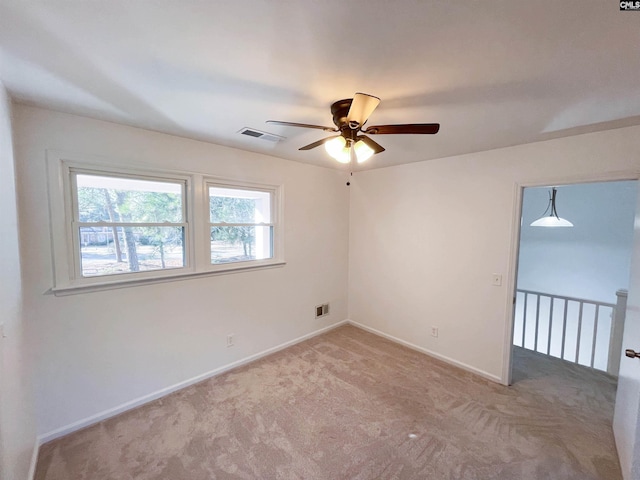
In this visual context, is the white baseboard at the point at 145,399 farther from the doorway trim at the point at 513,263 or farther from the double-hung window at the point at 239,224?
the doorway trim at the point at 513,263

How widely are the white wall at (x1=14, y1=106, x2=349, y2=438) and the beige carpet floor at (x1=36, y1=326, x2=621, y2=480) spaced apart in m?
0.29

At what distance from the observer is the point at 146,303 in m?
2.39

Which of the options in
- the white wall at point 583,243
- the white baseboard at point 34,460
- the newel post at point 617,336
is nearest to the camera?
the white baseboard at point 34,460

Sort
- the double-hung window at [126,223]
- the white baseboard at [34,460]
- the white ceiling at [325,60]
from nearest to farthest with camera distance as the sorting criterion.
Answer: the white ceiling at [325,60] → the white baseboard at [34,460] → the double-hung window at [126,223]

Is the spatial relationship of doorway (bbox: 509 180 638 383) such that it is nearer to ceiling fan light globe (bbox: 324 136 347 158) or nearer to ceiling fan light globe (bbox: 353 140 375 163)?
ceiling fan light globe (bbox: 353 140 375 163)

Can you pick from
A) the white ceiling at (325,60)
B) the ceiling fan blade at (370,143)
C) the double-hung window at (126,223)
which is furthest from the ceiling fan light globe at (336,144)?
the double-hung window at (126,223)

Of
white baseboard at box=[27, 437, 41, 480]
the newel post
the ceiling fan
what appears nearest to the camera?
the ceiling fan

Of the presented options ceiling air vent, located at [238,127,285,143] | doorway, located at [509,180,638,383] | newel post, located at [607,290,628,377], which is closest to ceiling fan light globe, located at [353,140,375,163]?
ceiling air vent, located at [238,127,285,143]

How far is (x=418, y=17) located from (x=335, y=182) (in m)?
2.90

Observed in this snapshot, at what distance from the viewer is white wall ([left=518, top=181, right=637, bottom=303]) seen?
413cm

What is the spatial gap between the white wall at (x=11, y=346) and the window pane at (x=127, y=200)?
0.45 meters

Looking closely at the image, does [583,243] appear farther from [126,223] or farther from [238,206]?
[126,223]

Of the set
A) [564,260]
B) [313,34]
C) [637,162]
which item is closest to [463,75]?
[313,34]

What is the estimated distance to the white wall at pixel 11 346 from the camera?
1.31 metres
